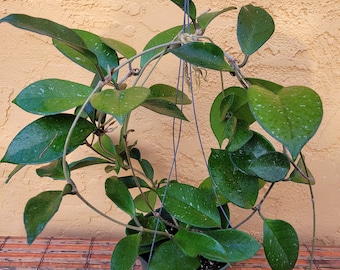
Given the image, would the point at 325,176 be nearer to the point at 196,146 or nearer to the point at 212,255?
the point at 196,146

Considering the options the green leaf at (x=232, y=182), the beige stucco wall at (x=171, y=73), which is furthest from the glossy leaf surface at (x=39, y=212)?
the beige stucco wall at (x=171, y=73)

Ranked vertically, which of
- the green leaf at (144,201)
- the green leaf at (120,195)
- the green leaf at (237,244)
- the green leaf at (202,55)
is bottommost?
the green leaf at (144,201)

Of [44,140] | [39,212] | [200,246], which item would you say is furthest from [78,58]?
[200,246]

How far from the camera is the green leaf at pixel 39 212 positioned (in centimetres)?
60

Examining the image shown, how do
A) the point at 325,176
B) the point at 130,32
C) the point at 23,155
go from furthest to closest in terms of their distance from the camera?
the point at 325,176
the point at 130,32
the point at 23,155

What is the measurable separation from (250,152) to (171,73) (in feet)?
1.36

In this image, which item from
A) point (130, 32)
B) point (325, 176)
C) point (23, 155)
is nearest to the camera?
point (23, 155)

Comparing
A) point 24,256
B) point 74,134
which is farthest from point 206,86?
point 24,256

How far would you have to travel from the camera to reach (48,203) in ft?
2.08

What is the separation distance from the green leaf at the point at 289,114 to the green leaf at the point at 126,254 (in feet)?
1.10

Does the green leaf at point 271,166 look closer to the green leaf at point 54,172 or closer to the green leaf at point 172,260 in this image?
the green leaf at point 172,260

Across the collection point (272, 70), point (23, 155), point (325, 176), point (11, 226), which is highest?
point (272, 70)

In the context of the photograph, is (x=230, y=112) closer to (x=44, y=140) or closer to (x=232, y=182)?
(x=232, y=182)

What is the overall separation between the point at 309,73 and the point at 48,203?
2.29 feet
